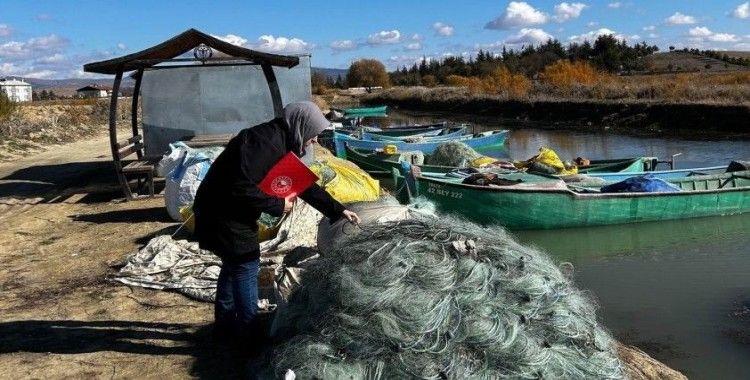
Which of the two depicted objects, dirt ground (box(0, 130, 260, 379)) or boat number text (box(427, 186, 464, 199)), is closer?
dirt ground (box(0, 130, 260, 379))

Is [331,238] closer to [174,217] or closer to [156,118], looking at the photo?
[174,217]

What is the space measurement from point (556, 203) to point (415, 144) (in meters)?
11.6

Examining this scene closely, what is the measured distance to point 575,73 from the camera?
161ft

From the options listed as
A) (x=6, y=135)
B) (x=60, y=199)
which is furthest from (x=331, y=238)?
(x=6, y=135)

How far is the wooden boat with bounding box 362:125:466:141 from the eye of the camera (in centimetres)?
2475

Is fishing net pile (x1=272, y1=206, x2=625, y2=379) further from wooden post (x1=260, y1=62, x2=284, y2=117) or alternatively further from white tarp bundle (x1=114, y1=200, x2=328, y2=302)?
wooden post (x1=260, y1=62, x2=284, y2=117)

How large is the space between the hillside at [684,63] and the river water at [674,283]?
54.7m

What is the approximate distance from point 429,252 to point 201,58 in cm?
752

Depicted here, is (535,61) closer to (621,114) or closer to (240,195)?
(621,114)

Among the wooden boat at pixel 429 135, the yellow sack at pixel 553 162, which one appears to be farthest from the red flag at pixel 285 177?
the wooden boat at pixel 429 135

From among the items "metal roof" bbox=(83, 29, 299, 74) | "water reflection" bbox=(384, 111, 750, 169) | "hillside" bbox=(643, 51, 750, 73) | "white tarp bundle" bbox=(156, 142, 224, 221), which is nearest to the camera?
"white tarp bundle" bbox=(156, 142, 224, 221)

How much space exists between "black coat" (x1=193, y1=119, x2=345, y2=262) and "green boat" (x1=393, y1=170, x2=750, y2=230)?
781 cm

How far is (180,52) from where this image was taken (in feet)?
34.7

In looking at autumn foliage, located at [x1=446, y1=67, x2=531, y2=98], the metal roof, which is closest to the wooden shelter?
the metal roof
